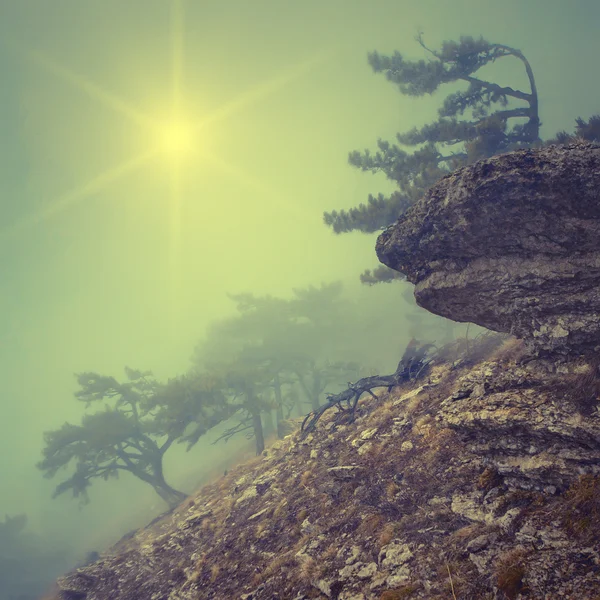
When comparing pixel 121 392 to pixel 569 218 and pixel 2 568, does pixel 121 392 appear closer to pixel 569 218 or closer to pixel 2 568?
pixel 2 568

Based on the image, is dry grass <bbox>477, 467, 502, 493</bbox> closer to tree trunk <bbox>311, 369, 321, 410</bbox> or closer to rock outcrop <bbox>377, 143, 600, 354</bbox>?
rock outcrop <bbox>377, 143, 600, 354</bbox>

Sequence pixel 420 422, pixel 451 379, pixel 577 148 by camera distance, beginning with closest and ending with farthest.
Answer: pixel 577 148 < pixel 420 422 < pixel 451 379

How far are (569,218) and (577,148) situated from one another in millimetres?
1279

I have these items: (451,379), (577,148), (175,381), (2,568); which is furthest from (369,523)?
(2,568)

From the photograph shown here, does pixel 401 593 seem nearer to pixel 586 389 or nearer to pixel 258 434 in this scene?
pixel 586 389

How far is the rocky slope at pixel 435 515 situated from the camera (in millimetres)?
3957

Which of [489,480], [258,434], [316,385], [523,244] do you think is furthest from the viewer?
[316,385]

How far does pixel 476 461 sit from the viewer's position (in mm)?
5980

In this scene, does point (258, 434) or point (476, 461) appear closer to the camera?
point (476, 461)

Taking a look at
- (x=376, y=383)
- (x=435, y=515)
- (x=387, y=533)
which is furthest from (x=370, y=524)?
(x=376, y=383)

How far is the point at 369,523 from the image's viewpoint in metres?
6.20

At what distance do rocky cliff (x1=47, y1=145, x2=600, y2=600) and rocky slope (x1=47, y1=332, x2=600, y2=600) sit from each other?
0.09 ft

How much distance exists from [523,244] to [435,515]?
540 cm

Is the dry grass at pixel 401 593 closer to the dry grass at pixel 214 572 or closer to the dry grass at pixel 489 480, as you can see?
the dry grass at pixel 489 480
